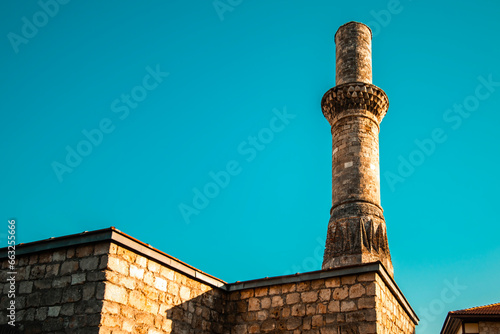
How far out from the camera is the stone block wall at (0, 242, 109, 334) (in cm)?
630

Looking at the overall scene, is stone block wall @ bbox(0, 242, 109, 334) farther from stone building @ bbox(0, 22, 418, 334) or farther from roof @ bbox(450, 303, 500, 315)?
roof @ bbox(450, 303, 500, 315)

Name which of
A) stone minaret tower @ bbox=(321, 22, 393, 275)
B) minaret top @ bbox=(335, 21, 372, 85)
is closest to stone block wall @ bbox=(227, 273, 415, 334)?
stone minaret tower @ bbox=(321, 22, 393, 275)

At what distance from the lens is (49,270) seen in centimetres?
683

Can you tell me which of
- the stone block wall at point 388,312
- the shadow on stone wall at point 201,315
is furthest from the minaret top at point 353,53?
the shadow on stone wall at point 201,315

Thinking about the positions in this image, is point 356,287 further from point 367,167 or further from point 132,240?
point 367,167

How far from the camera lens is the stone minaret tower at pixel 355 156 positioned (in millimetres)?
13203

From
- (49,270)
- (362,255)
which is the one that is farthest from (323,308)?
(362,255)

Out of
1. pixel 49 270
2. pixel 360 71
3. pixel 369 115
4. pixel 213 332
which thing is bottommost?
pixel 213 332

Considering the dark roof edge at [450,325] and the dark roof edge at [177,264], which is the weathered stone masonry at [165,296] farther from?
the dark roof edge at [450,325]

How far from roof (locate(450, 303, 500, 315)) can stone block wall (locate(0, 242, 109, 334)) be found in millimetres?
9232

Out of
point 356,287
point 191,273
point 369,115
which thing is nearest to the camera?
point 356,287

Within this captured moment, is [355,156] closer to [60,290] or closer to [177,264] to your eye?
[177,264]

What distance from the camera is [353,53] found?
1612cm

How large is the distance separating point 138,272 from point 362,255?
7.37 m
